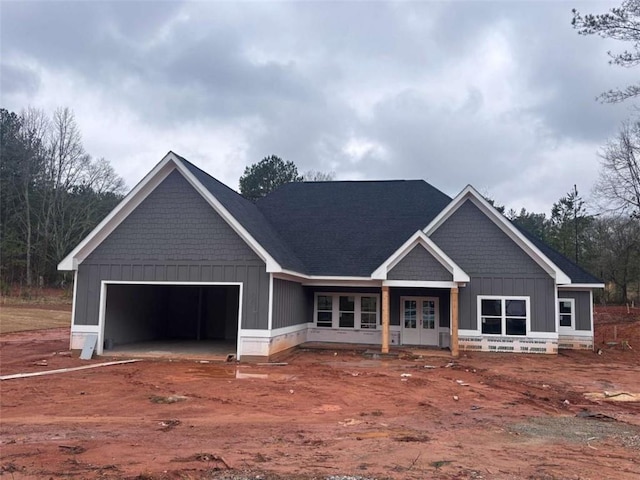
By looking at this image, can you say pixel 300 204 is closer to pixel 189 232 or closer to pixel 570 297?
pixel 189 232

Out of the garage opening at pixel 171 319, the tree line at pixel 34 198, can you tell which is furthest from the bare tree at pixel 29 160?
the garage opening at pixel 171 319

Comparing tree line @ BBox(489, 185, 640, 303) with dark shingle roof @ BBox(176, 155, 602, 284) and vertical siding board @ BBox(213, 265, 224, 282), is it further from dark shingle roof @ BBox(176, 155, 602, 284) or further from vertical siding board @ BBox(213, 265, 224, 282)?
vertical siding board @ BBox(213, 265, 224, 282)

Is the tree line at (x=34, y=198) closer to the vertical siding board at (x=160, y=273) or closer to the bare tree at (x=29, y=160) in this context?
the bare tree at (x=29, y=160)

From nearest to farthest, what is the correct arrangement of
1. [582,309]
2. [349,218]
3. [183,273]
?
→ [183,273] < [582,309] < [349,218]

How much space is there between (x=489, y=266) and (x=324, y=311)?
6210 millimetres

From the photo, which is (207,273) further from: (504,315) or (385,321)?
(504,315)

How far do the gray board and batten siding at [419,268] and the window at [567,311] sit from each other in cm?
638

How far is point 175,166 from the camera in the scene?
50.7 ft

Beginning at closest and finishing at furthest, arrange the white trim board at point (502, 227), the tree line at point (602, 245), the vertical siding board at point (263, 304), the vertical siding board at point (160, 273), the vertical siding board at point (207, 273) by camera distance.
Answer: the vertical siding board at point (263, 304), the vertical siding board at point (207, 273), the vertical siding board at point (160, 273), the white trim board at point (502, 227), the tree line at point (602, 245)

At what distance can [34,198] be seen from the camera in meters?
46.2

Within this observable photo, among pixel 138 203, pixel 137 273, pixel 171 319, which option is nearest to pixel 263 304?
pixel 137 273

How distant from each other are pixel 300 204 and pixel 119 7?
11365 millimetres

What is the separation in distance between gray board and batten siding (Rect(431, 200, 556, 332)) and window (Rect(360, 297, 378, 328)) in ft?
10.4

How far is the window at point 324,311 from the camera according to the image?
19.5 m
